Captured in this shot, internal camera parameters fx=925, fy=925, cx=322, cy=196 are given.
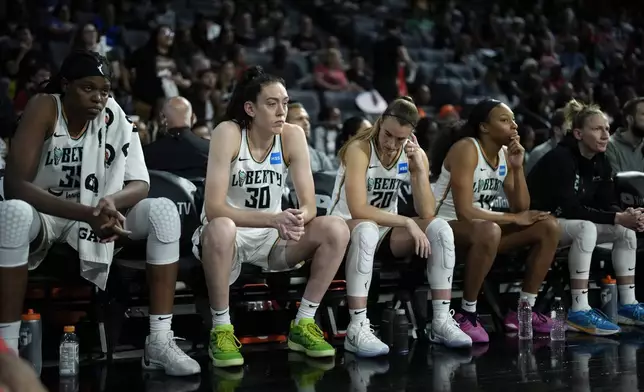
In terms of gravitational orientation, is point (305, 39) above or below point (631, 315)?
above

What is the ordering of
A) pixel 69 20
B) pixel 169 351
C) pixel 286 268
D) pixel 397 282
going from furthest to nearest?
pixel 69 20
pixel 397 282
pixel 286 268
pixel 169 351

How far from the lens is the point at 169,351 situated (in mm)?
3893

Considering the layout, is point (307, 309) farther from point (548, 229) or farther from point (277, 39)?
point (277, 39)

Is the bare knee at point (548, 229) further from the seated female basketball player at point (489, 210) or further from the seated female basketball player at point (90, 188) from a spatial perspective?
the seated female basketball player at point (90, 188)

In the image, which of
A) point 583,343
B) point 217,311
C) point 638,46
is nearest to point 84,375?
point 217,311

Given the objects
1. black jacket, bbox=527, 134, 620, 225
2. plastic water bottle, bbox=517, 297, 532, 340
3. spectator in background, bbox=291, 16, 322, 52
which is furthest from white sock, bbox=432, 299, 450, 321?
spectator in background, bbox=291, 16, 322, 52

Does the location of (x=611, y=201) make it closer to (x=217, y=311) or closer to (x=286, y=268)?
(x=286, y=268)

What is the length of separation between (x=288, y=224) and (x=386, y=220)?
2.22ft

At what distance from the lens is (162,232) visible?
12.8 ft

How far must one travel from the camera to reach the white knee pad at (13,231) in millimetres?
3615

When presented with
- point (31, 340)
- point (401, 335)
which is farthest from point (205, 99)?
point (31, 340)

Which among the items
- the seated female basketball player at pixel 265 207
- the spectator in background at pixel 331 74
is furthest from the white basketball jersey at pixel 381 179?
the spectator in background at pixel 331 74

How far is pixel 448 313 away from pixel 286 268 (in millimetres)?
864

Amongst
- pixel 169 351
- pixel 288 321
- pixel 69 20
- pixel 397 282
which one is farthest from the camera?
pixel 69 20
